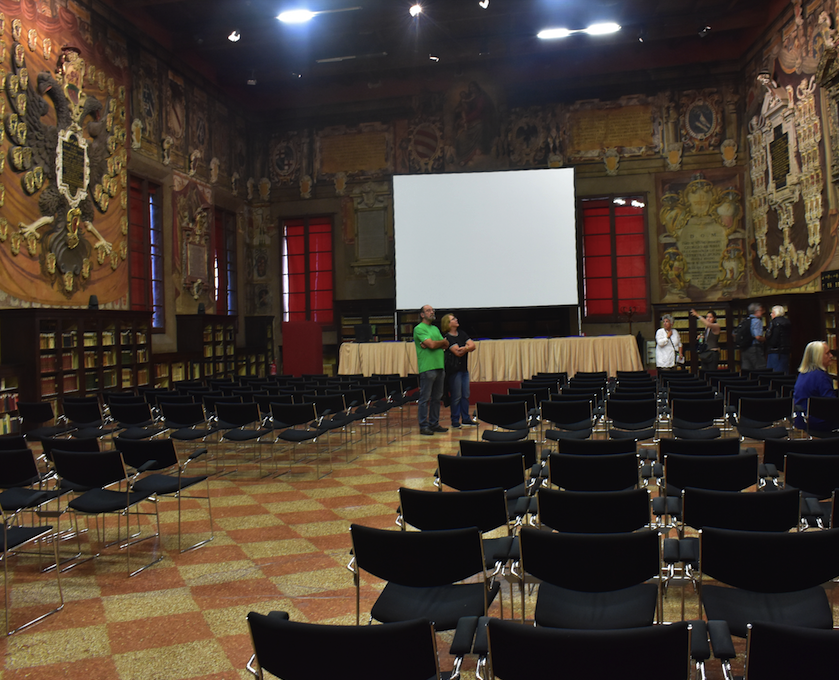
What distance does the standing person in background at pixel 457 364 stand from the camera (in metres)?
8.63

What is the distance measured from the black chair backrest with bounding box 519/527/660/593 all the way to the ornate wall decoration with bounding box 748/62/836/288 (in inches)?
480

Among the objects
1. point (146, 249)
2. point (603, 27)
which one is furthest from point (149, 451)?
point (603, 27)

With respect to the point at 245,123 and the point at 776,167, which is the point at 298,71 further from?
the point at 776,167

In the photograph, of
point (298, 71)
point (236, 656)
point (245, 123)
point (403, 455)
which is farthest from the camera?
point (245, 123)

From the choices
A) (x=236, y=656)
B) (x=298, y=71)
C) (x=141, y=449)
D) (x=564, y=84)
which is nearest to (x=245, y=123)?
(x=298, y=71)

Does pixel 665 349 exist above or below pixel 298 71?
below

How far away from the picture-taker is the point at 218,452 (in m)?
8.06

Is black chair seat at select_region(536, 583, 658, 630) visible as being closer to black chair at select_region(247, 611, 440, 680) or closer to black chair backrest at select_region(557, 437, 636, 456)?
black chair at select_region(247, 611, 440, 680)

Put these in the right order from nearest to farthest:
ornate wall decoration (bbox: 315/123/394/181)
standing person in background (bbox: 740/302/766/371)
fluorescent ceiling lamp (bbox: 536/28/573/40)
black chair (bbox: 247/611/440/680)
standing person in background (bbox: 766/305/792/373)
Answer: black chair (bbox: 247/611/440/680) < standing person in background (bbox: 766/305/792/373) < standing person in background (bbox: 740/302/766/371) < fluorescent ceiling lamp (bbox: 536/28/573/40) < ornate wall decoration (bbox: 315/123/394/181)

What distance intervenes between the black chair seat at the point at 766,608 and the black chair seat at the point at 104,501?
10.9 ft

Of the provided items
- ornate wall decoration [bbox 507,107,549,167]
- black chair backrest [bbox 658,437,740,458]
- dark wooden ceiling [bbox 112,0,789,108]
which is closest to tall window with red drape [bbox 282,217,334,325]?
dark wooden ceiling [bbox 112,0,789,108]

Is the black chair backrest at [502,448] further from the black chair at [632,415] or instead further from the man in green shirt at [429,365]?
the man in green shirt at [429,365]

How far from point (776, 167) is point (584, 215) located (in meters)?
4.56

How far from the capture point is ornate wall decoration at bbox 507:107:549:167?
1759 cm
